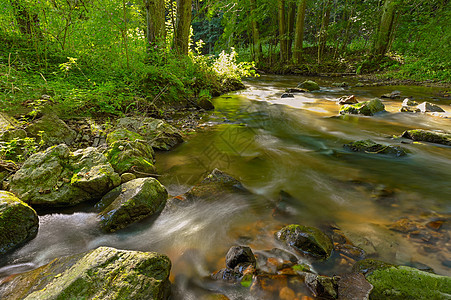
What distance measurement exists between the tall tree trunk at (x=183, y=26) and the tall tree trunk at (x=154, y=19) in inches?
28.1

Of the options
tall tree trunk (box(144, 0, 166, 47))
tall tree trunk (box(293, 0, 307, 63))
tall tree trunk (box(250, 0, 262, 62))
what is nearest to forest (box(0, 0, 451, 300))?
tall tree trunk (box(144, 0, 166, 47))

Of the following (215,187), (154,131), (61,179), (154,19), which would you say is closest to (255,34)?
(154,19)

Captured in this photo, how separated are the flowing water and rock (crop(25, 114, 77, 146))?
5.53 feet

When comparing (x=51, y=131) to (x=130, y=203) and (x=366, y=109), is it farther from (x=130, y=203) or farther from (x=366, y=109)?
(x=366, y=109)

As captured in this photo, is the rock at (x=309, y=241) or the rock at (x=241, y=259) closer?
the rock at (x=241, y=259)

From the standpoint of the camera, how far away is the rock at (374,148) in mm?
4418

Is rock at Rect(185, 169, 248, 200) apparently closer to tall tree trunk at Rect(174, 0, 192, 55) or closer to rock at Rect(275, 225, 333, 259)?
rock at Rect(275, 225, 333, 259)

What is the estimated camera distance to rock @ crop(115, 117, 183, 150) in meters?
4.82

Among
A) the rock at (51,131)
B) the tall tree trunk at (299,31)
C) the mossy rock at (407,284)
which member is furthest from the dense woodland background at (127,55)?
the mossy rock at (407,284)

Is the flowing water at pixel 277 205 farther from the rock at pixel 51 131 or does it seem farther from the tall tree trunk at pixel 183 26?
the tall tree trunk at pixel 183 26

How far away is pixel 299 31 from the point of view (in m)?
18.2

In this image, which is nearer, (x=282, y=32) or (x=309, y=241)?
(x=309, y=241)

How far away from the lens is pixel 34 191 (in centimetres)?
278

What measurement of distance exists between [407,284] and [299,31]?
66.5ft
